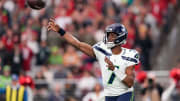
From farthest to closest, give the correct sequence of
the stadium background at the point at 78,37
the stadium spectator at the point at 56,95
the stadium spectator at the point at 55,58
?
1. the stadium spectator at the point at 55,58
2. the stadium background at the point at 78,37
3. the stadium spectator at the point at 56,95

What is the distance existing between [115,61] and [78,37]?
7018 millimetres

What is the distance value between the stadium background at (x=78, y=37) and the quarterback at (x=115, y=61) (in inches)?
157

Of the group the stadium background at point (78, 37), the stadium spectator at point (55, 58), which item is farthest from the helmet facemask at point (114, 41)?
the stadium spectator at point (55, 58)

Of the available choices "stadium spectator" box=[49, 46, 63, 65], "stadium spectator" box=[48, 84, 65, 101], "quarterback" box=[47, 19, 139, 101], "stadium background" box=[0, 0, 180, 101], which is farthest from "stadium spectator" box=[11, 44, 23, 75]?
"quarterback" box=[47, 19, 139, 101]

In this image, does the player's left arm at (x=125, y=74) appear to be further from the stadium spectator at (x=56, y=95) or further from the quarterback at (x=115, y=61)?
the stadium spectator at (x=56, y=95)

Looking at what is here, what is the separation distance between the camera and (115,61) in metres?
8.65

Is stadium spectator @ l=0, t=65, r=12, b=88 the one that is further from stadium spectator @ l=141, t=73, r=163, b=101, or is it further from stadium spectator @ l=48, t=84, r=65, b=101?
stadium spectator @ l=141, t=73, r=163, b=101

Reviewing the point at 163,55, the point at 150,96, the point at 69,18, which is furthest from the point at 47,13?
the point at 150,96

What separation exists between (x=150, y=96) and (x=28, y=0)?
352 centimetres

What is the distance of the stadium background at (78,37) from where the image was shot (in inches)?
555

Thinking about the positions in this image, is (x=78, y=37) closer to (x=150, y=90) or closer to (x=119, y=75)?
(x=150, y=90)

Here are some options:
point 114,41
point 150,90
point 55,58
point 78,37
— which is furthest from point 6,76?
point 114,41

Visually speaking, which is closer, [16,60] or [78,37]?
[16,60]

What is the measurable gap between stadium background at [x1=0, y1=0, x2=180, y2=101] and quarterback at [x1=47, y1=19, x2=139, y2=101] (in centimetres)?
398
